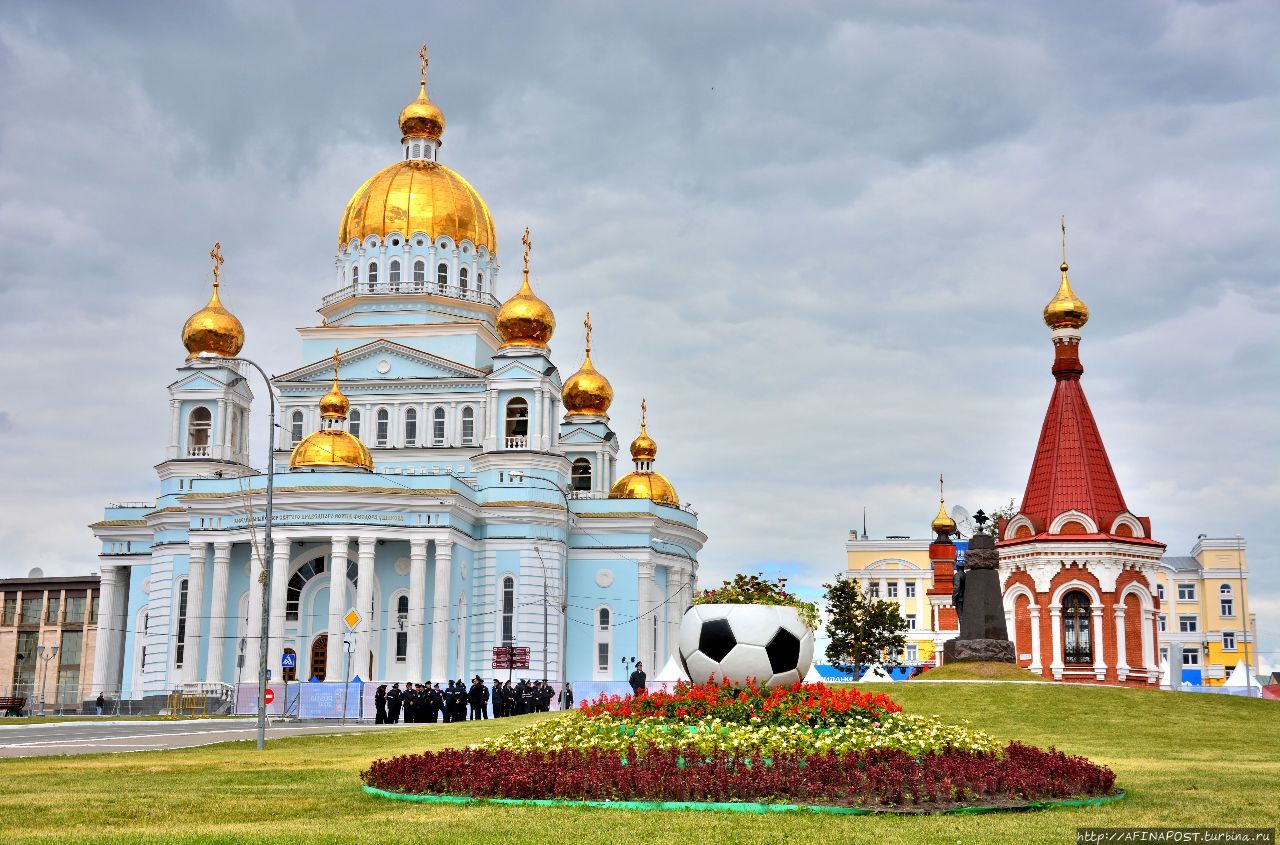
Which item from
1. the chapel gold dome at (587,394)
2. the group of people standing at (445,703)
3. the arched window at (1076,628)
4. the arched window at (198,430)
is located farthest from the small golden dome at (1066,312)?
the arched window at (198,430)

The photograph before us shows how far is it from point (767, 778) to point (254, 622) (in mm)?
42496

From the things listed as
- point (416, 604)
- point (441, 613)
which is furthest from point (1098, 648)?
point (416, 604)

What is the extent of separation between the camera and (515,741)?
58.3 ft

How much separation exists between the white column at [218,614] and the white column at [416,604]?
23.1 ft

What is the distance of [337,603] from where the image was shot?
53219 mm

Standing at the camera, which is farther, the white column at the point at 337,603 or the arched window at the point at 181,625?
the arched window at the point at 181,625

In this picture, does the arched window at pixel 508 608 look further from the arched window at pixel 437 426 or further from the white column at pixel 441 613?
the arched window at pixel 437 426

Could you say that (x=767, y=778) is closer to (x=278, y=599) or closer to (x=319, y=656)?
(x=278, y=599)

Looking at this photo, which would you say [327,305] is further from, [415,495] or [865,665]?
[865,665]

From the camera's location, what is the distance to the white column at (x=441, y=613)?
54562mm

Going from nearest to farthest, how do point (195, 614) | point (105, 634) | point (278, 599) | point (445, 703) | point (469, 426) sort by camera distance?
point (445, 703) < point (278, 599) < point (195, 614) < point (469, 426) < point (105, 634)

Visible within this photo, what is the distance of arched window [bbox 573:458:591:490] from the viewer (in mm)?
71750

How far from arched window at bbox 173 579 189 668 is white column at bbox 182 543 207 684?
60 cm

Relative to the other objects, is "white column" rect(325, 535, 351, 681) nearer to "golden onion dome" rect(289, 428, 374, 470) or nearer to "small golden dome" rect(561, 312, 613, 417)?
"golden onion dome" rect(289, 428, 374, 470)
